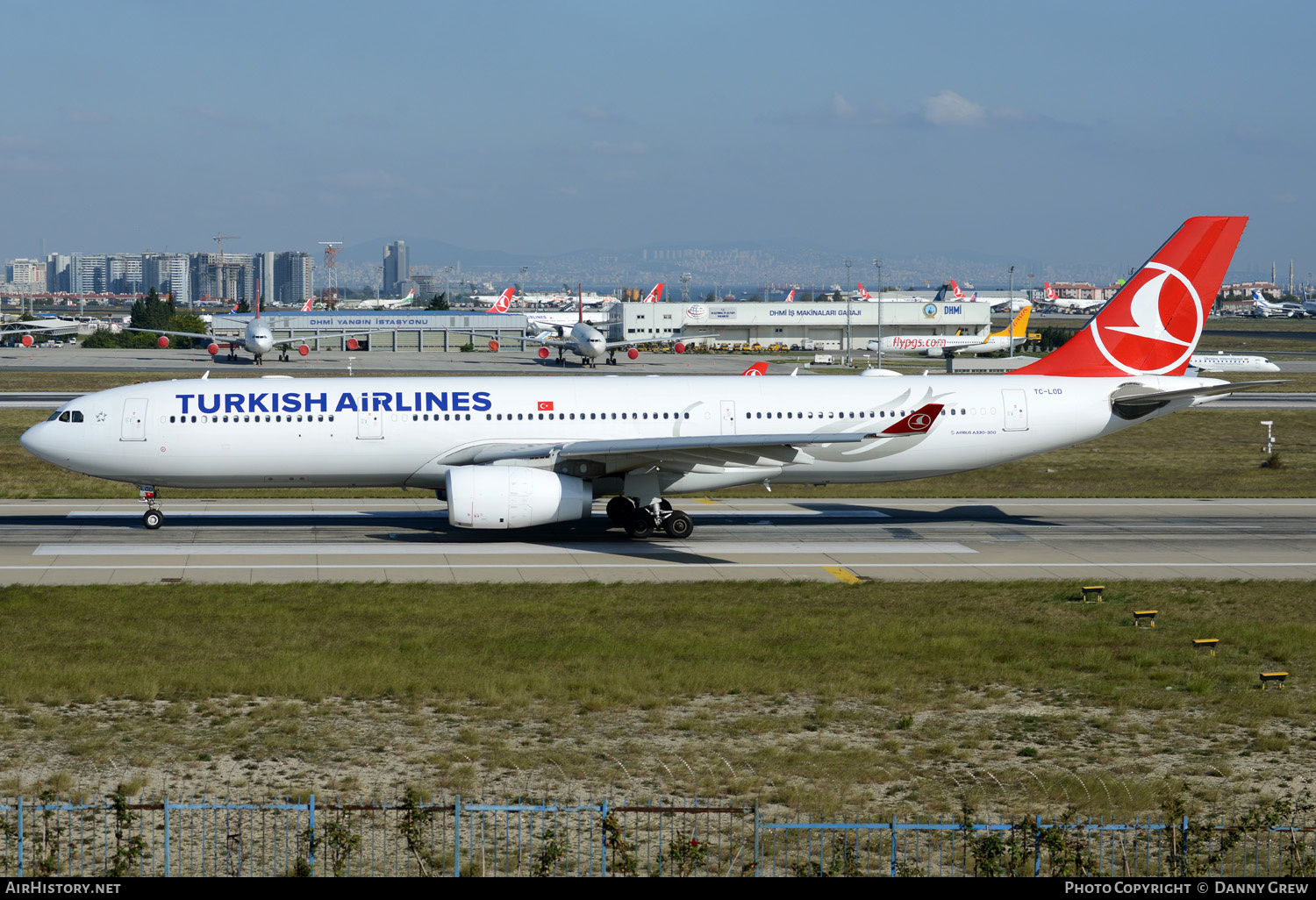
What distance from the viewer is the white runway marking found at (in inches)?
1275

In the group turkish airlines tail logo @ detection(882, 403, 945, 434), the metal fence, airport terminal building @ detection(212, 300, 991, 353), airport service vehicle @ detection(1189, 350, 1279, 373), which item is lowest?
the metal fence

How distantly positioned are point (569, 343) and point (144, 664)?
111 metres

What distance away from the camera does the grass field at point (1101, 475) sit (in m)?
45.4

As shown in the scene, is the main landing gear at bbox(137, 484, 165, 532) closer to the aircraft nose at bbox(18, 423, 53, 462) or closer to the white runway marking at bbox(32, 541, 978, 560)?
the white runway marking at bbox(32, 541, 978, 560)

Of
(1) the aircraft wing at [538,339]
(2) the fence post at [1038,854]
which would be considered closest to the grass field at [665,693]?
(2) the fence post at [1038,854]

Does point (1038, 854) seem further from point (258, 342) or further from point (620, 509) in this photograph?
point (258, 342)

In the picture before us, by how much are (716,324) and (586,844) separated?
161505 mm

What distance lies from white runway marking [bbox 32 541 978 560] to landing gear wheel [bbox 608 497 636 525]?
1356mm

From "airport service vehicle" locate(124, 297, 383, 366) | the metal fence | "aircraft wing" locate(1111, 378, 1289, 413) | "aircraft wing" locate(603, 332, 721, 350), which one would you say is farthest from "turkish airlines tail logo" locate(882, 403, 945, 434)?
"aircraft wing" locate(603, 332, 721, 350)

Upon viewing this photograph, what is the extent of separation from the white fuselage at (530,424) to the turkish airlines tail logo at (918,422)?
0.62m

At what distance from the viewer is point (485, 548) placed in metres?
33.7

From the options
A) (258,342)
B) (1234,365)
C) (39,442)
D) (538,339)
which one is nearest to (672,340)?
(538,339)

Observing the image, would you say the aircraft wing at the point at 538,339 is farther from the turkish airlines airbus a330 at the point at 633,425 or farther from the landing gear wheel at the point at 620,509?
the turkish airlines airbus a330 at the point at 633,425

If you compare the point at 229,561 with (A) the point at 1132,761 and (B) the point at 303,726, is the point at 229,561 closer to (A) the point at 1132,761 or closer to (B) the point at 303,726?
(B) the point at 303,726
